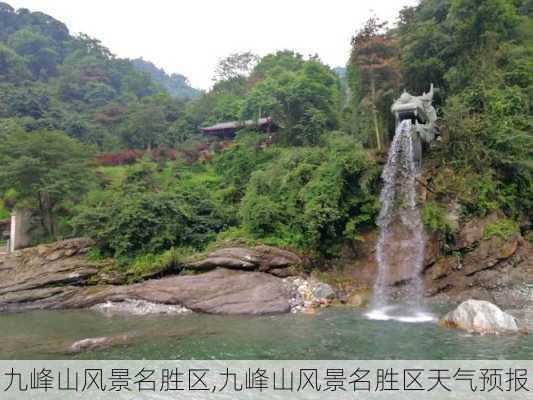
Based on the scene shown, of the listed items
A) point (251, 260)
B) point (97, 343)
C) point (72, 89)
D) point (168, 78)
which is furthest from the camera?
point (168, 78)

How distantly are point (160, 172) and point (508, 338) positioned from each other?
1022 inches

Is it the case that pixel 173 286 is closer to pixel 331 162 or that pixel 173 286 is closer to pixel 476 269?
pixel 331 162

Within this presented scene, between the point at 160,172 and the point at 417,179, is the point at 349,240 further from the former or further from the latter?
the point at 160,172

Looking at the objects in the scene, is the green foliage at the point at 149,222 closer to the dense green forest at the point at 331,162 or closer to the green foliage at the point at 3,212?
the dense green forest at the point at 331,162

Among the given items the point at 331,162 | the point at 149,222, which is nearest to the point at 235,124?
the point at 149,222

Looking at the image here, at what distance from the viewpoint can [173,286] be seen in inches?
604

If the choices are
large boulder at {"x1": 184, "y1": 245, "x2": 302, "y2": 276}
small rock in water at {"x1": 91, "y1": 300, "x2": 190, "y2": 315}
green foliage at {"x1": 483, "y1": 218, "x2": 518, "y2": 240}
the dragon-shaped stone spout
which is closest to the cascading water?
the dragon-shaped stone spout

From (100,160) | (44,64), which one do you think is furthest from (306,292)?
(44,64)

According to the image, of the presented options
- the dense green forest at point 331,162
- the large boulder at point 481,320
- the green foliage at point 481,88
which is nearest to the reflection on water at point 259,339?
the large boulder at point 481,320

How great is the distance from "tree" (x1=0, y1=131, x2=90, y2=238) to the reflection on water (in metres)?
9.75

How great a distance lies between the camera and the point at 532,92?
17.2m

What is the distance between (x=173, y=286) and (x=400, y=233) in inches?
337

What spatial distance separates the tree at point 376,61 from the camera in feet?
65.9

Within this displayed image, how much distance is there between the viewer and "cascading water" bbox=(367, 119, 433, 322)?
14.9 metres
